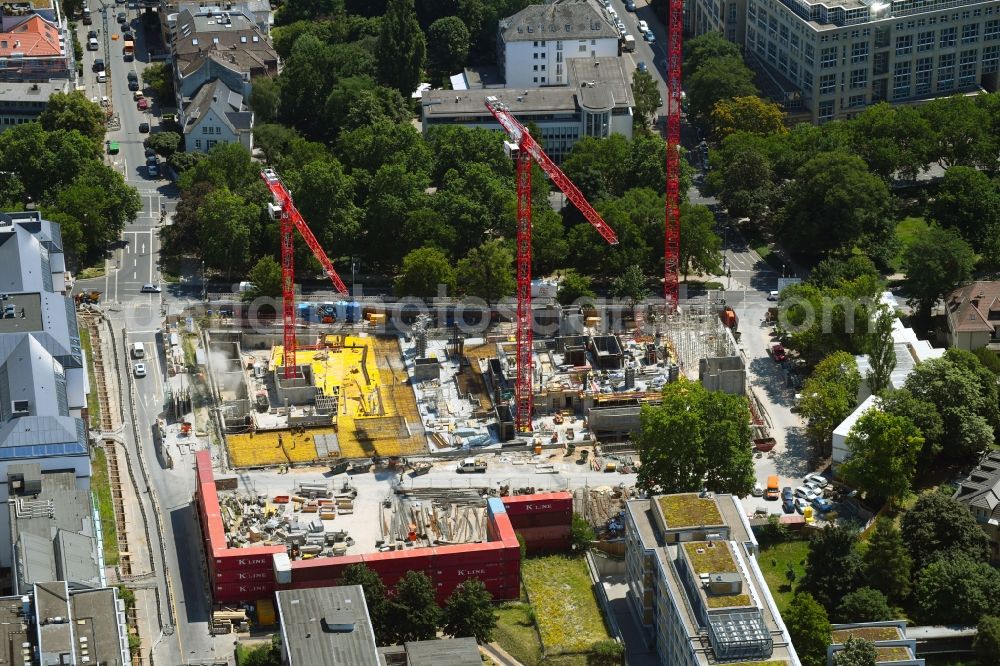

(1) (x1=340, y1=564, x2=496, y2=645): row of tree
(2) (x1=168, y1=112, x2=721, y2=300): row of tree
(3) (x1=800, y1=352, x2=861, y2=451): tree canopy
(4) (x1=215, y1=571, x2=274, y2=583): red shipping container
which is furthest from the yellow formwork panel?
(3) (x1=800, y1=352, x2=861, y2=451): tree canopy

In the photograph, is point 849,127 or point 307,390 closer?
point 307,390

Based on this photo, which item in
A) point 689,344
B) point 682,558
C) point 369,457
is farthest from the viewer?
point 689,344

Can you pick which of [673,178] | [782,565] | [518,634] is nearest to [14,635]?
[518,634]

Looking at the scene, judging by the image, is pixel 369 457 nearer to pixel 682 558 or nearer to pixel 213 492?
pixel 213 492

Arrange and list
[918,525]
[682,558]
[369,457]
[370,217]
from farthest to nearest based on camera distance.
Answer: [370,217], [369,457], [918,525], [682,558]

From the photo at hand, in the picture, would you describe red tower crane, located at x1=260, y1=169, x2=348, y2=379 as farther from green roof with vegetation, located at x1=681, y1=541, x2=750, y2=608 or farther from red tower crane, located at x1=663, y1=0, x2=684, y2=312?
green roof with vegetation, located at x1=681, y1=541, x2=750, y2=608

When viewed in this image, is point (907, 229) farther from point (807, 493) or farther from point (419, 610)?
point (419, 610)

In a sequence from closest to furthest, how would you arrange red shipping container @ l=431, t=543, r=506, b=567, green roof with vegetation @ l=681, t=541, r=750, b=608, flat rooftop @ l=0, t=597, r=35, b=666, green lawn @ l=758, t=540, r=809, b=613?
1. flat rooftop @ l=0, t=597, r=35, b=666
2. green roof with vegetation @ l=681, t=541, r=750, b=608
3. red shipping container @ l=431, t=543, r=506, b=567
4. green lawn @ l=758, t=540, r=809, b=613

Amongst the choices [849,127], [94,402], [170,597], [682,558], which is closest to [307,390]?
[94,402]
